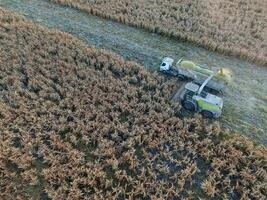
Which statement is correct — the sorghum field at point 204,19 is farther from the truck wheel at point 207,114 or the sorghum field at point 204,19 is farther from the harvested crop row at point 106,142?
the truck wheel at point 207,114

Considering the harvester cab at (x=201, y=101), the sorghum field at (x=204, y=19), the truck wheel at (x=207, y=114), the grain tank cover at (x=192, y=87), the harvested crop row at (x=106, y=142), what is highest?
the sorghum field at (x=204, y=19)

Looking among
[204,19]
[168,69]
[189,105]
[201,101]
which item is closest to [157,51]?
[168,69]

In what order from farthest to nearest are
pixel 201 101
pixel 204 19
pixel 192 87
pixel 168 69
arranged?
1. pixel 204 19
2. pixel 168 69
3. pixel 192 87
4. pixel 201 101

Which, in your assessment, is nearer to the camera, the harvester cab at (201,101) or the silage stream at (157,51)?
the harvester cab at (201,101)

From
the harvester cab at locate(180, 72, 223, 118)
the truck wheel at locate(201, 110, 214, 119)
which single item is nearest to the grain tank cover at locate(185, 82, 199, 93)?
the harvester cab at locate(180, 72, 223, 118)

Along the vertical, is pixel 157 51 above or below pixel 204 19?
below

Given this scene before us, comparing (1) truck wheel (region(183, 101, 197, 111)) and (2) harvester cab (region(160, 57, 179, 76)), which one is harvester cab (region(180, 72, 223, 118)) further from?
(2) harvester cab (region(160, 57, 179, 76))

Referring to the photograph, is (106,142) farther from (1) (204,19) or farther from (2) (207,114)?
(1) (204,19)

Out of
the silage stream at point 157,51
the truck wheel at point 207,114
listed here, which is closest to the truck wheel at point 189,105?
the truck wheel at point 207,114
